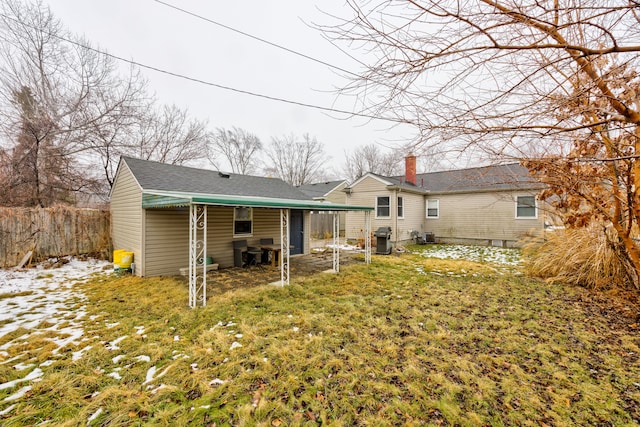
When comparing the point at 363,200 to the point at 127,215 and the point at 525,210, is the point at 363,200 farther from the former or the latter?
the point at 127,215

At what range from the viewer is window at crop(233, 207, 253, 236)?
9297 mm

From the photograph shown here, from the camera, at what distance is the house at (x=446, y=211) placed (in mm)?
12719

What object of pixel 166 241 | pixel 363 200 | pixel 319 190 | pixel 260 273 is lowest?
pixel 260 273

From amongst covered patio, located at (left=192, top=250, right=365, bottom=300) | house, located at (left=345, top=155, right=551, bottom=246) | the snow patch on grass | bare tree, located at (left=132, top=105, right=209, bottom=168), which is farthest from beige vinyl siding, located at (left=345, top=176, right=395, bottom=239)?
bare tree, located at (left=132, top=105, right=209, bottom=168)

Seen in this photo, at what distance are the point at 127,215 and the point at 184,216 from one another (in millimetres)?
2073

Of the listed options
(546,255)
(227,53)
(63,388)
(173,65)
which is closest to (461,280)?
(546,255)

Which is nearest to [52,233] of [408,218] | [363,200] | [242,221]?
[242,221]

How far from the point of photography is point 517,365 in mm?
3049

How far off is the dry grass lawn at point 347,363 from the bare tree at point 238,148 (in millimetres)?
26345

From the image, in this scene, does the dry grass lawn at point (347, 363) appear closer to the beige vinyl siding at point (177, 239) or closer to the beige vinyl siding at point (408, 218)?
the beige vinyl siding at point (177, 239)

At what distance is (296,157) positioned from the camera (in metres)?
32.9

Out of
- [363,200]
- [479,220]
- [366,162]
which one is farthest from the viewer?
[366,162]

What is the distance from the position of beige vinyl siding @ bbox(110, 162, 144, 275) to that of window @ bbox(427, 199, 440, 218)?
1432 centimetres

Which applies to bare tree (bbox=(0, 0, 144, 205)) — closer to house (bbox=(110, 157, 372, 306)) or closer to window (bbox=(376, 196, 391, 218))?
house (bbox=(110, 157, 372, 306))
